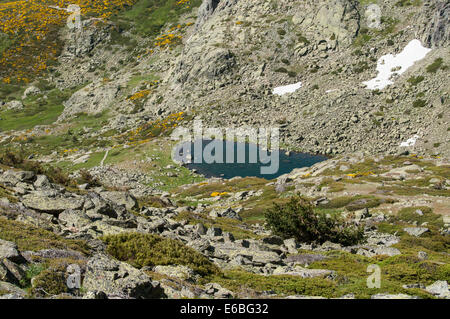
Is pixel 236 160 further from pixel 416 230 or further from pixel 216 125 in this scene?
pixel 416 230

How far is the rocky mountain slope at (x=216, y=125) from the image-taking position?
14.4m

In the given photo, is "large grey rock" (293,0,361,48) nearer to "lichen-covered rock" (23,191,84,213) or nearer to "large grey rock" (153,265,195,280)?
"lichen-covered rock" (23,191,84,213)

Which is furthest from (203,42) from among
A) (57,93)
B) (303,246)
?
(303,246)

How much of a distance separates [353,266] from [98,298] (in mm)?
14379

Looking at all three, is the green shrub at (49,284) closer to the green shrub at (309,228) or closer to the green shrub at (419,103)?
the green shrub at (309,228)

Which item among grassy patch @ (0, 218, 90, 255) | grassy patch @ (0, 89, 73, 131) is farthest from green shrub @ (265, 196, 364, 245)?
grassy patch @ (0, 89, 73, 131)

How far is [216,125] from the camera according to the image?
9644cm

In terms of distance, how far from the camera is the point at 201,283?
45.7 feet

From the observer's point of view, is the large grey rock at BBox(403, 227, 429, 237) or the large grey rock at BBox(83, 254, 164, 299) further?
the large grey rock at BBox(403, 227, 429, 237)

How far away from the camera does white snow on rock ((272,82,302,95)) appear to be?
103 m

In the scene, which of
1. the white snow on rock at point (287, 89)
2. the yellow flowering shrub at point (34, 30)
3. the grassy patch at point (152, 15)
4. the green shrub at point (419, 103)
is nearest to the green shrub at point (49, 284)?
the green shrub at point (419, 103)

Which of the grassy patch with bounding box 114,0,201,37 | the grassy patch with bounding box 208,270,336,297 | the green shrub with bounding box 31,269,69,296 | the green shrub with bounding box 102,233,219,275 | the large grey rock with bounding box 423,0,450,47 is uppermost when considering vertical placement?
the grassy patch with bounding box 114,0,201,37

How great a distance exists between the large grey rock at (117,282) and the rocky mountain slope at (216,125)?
0.17 feet

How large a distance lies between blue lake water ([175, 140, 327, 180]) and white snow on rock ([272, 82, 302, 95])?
24.8 m
